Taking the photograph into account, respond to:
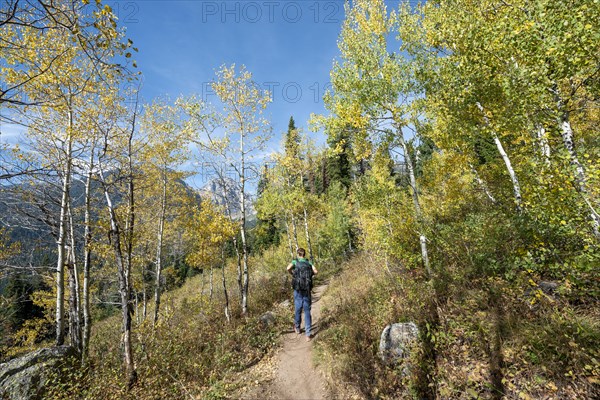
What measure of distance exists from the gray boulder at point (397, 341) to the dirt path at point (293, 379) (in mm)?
1523

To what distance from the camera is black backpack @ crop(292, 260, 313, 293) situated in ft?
23.6

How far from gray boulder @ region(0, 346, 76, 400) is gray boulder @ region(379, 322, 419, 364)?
776cm

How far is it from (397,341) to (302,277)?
291cm

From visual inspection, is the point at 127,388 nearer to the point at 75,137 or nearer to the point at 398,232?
the point at 75,137

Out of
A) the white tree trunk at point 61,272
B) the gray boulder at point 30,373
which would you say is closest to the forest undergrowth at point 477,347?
the gray boulder at point 30,373

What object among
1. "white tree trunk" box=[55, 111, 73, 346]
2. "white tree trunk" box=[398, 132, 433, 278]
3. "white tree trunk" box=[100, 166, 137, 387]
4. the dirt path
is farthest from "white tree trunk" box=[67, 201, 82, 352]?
"white tree trunk" box=[398, 132, 433, 278]

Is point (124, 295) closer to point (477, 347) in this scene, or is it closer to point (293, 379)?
point (293, 379)

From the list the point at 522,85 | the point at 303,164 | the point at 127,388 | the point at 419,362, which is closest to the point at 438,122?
the point at 522,85

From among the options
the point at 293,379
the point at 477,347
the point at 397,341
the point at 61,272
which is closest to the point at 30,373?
the point at 61,272

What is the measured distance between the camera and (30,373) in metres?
5.90

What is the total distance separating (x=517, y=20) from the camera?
5.40m

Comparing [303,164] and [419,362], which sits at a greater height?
[303,164]

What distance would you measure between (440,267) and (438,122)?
196 inches

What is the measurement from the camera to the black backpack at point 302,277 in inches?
283
